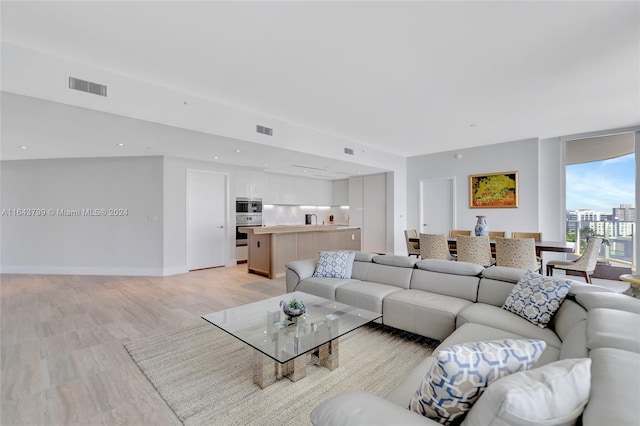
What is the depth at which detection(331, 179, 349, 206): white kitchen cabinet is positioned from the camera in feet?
30.8

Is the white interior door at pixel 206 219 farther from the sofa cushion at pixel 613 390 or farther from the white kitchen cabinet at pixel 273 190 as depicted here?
the sofa cushion at pixel 613 390

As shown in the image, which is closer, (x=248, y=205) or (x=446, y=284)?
(x=446, y=284)

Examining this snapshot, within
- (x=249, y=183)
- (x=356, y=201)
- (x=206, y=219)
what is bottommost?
(x=206, y=219)

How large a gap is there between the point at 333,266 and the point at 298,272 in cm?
47

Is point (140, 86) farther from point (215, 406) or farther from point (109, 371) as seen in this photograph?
point (215, 406)

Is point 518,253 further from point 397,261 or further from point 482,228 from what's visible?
point 397,261

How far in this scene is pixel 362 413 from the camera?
3.28ft

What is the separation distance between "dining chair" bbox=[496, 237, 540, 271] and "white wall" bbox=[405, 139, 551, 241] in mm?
2412

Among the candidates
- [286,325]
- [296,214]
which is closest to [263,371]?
[286,325]

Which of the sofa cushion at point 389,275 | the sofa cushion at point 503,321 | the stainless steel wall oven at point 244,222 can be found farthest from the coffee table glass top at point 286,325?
the stainless steel wall oven at point 244,222

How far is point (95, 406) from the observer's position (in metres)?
1.91

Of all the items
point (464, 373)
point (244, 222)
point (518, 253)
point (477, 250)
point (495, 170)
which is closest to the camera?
point (464, 373)

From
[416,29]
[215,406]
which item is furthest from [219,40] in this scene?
[215,406]

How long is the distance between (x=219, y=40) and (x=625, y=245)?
7259mm
